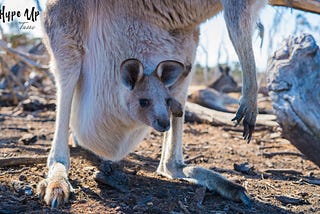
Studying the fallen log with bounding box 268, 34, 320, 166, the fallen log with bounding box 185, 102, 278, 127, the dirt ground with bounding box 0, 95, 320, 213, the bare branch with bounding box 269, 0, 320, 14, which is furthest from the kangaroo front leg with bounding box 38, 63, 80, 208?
the fallen log with bounding box 185, 102, 278, 127

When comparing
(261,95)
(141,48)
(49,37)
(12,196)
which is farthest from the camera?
(261,95)

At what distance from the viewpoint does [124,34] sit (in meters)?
3.04

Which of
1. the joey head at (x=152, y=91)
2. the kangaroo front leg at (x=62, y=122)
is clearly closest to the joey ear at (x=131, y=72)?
the joey head at (x=152, y=91)

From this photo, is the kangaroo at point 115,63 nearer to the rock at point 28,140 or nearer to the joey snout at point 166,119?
the joey snout at point 166,119

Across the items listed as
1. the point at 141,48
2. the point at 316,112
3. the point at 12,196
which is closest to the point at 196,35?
the point at 141,48

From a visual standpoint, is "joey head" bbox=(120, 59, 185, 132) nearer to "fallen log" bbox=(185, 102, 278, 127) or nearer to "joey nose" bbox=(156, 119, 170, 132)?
"joey nose" bbox=(156, 119, 170, 132)

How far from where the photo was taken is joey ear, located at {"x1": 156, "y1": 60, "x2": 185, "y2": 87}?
2768mm

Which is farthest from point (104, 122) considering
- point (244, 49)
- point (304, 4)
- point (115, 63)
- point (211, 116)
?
point (211, 116)

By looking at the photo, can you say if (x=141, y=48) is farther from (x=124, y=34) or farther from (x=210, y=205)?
(x=210, y=205)

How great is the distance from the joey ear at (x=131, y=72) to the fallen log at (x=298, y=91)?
119cm

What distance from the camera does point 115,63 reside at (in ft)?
10.1

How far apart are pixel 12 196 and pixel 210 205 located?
116cm

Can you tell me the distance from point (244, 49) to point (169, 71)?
0.50 meters

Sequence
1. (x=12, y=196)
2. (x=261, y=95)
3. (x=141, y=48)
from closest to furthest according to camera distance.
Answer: (x=12, y=196) < (x=141, y=48) < (x=261, y=95)
